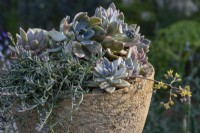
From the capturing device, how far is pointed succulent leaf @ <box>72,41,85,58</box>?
2.35 m

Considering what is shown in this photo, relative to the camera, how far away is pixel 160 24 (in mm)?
6223

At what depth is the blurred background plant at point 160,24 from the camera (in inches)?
160

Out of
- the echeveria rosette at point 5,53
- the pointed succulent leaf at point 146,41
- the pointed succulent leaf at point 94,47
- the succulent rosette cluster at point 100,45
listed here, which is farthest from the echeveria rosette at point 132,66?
the echeveria rosette at point 5,53

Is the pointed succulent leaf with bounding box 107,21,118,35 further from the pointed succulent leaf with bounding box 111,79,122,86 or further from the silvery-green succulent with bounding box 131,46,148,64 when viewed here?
the pointed succulent leaf with bounding box 111,79,122,86

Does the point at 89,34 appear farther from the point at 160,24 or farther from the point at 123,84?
the point at 160,24

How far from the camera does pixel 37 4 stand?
551cm

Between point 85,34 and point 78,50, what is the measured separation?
0.27 feet

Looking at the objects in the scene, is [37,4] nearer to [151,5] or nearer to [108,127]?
[151,5]

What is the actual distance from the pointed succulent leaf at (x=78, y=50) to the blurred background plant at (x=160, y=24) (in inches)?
55.4

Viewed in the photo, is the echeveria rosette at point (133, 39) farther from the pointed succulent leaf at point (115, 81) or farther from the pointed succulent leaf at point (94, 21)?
the pointed succulent leaf at point (115, 81)

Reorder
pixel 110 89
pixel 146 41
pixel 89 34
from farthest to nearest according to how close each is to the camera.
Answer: pixel 146 41
pixel 89 34
pixel 110 89

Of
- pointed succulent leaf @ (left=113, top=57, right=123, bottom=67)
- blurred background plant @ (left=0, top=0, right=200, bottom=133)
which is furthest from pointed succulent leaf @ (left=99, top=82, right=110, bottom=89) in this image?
blurred background plant @ (left=0, top=0, right=200, bottom=133)

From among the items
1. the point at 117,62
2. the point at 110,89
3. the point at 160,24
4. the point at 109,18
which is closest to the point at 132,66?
the point at 117,62

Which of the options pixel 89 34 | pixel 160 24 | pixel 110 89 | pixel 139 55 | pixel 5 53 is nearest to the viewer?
pixel 110 89
